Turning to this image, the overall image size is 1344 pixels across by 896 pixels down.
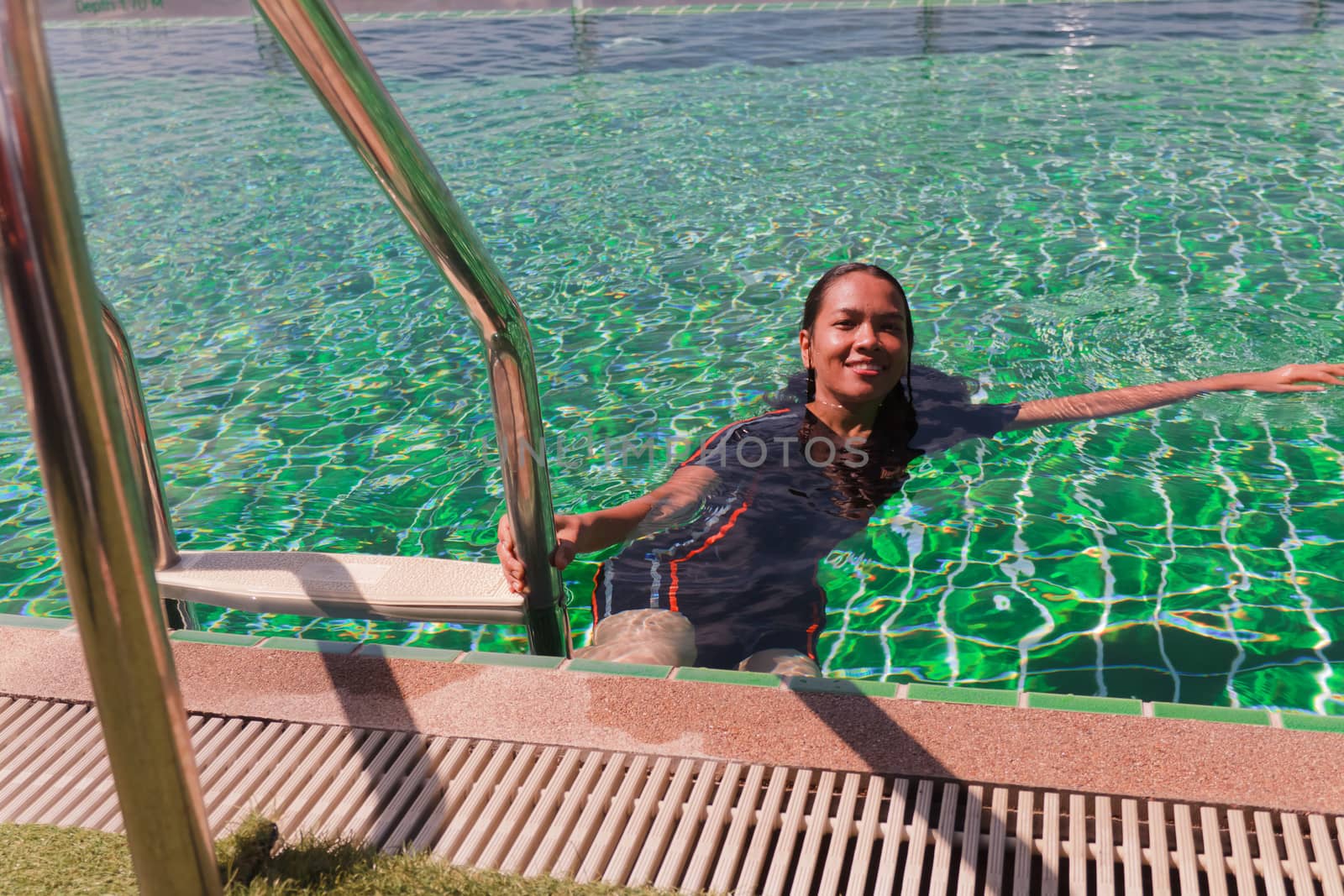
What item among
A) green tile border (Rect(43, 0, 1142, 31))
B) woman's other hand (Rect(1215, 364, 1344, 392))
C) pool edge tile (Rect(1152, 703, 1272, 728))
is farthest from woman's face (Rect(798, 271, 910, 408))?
green tile border (Rect(43, 0, 1142, 31))

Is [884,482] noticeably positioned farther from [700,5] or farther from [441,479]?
[700,5]

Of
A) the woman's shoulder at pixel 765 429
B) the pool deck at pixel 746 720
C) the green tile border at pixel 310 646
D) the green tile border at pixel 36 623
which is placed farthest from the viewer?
the woman's shoulder at pixel 765 429

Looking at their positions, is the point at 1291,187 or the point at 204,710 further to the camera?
the point at 1291,187

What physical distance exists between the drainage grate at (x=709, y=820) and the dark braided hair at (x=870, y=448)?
5.69 ft

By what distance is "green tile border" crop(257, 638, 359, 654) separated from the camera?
2.37 meters

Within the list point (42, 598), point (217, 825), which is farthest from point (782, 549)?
point (42, 598)

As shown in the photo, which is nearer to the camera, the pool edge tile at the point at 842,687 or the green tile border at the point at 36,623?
the pool edge tile at the point at 842,687

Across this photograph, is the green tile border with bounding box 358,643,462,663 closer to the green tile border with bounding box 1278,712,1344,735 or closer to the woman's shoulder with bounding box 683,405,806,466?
the woman's shoulder with bounding box 683,405,806,466

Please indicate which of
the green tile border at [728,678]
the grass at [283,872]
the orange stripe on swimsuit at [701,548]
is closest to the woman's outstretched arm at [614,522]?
the orange stripe on swimsuit at [701,548]

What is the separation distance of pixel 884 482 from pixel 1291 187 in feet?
16.7

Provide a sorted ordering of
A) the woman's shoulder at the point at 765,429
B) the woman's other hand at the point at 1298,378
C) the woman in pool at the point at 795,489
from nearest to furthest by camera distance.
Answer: the woman in pool at the point at 795,489 → the woman's other hand at the point at 1298,378 → the woman's shoulder at the point at 765,429

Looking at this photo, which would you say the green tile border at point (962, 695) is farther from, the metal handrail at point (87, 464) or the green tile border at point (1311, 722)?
the metal handrail at point (87, 464)

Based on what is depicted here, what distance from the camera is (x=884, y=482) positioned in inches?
144

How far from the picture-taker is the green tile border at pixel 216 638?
8.09ft
